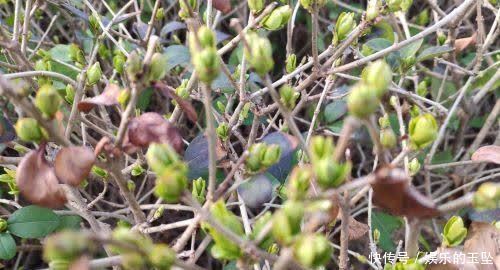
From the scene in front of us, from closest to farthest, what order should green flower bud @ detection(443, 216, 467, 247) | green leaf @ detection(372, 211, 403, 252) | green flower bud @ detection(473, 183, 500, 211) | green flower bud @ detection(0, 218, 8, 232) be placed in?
green flower bud @ detection(473, 183, 500, 211), green flower bud @ detection(443, 216, 467, 247), green flower bud @ detection(0, 218, 8, 232), green leaf @ detection(372, 211, 403, 252)

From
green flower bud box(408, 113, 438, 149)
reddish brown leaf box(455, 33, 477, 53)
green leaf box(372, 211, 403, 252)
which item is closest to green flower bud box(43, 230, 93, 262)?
green flower bud box(408, 113, 438, 149)

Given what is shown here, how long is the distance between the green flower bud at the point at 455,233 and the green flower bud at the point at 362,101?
0.31 metres

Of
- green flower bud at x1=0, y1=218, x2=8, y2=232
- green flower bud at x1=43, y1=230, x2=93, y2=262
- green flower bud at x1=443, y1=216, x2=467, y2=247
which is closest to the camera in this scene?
green flower bud at x1=43, y1=230, x2=93, y2=262

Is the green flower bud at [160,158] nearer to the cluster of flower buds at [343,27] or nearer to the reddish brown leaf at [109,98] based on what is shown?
the reddish brown leaf at [109,98]

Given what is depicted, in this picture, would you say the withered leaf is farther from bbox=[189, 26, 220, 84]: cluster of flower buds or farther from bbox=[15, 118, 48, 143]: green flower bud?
bbox=[15, 118, 48, 143]: green flower bud

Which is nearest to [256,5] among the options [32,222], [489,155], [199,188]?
[199,188]

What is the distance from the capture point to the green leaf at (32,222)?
0.92 meters

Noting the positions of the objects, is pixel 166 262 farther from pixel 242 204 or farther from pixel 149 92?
pixel 149 92

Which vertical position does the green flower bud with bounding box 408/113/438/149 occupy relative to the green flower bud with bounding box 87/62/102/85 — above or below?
below

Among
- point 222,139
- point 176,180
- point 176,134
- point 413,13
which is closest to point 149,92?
point 222,139

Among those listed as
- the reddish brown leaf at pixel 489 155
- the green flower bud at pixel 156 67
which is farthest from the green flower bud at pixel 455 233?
the green flower bud at pixel 156 67

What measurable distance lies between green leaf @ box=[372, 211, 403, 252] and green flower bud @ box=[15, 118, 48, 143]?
2.36ft

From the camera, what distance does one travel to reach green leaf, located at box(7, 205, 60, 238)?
92cm

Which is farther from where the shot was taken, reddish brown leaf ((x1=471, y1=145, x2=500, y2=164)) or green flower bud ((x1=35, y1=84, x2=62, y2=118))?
reddish brown leaf ((x1=471, y1=145, x2=500, y2=164))
